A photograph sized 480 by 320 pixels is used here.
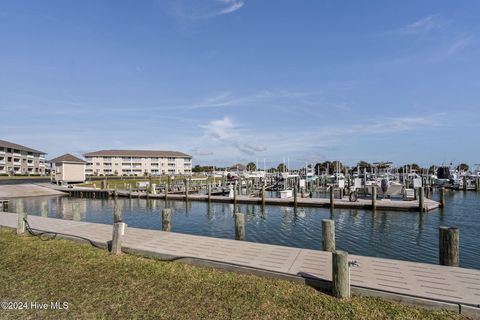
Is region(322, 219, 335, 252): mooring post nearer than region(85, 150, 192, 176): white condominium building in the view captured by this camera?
Yes

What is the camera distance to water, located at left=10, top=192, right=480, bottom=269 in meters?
14.0

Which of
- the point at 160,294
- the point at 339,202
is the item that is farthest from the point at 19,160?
the point at 160,294

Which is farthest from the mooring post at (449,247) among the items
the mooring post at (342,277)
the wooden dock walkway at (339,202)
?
the wooden dock walkway at (339,202)

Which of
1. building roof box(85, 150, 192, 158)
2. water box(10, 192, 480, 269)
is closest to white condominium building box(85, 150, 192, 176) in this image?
building roof box(85, 150, 192, 158)

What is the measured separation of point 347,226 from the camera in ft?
62.8

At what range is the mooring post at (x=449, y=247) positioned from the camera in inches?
308

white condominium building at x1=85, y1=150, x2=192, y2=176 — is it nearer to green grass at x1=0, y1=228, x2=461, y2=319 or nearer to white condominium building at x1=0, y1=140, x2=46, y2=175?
white condominium building at x1=0, y1=140, x2=46, y2=175

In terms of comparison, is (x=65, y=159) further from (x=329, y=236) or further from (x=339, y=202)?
(x=329, y=236)

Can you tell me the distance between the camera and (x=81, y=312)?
5.77 m

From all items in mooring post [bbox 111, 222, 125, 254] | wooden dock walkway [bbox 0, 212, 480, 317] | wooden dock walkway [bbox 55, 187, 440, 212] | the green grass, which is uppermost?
mooring post [bbox 111, 222, 125, 254]

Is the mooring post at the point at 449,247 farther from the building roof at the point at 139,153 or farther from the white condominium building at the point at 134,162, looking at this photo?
the building roof at the point at 139,153

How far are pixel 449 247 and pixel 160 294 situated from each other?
761cm

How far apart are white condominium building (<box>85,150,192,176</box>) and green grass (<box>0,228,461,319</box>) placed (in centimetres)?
10258

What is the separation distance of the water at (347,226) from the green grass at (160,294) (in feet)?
26.5
